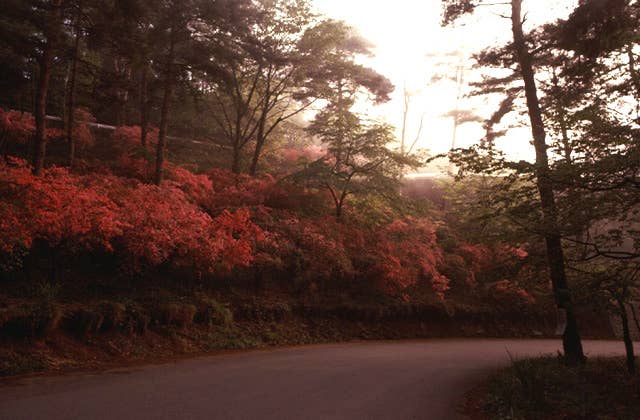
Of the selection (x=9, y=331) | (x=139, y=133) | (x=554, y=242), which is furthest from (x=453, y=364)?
(x=139, y=133)

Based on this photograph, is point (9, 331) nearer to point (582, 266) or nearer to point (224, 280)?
point (224, 280)

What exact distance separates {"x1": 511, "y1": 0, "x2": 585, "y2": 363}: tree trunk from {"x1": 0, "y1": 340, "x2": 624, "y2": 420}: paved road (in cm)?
271

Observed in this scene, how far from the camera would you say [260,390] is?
7465 millimetres

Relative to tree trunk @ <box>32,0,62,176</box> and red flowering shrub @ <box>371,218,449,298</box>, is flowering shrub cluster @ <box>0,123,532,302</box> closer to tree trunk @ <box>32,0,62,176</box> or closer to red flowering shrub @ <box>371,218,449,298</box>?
red flowering shrub @ <box>371,218,449,298</box>

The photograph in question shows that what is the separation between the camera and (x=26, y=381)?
7.37 m

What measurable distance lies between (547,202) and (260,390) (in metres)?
8.31

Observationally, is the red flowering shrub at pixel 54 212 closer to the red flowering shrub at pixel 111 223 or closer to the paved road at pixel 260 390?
the red flowering shrub at pixel 111 223

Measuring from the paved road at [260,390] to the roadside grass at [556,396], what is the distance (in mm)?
604

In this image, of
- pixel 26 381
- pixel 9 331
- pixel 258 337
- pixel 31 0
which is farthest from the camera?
pixel 258 337

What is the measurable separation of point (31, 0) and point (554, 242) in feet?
53.8

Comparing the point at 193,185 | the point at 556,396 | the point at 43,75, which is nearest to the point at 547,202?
the point at 556,396

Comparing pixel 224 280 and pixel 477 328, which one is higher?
pixel 224 280

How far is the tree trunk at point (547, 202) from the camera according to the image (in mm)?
9469

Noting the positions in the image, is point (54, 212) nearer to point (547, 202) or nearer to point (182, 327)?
point (182, 327)
